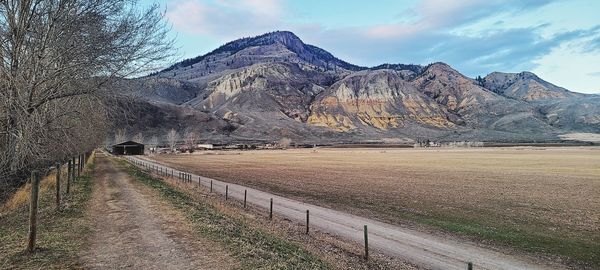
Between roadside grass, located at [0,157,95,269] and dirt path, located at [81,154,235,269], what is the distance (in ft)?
1.64

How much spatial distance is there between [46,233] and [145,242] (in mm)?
3524

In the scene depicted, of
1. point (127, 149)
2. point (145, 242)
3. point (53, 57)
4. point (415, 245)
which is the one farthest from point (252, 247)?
point (127, 149)

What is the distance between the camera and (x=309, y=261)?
1252 cm

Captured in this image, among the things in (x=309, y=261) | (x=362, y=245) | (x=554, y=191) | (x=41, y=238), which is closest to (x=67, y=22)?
(x=41, y=238)

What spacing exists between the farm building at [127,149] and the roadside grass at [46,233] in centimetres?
12957

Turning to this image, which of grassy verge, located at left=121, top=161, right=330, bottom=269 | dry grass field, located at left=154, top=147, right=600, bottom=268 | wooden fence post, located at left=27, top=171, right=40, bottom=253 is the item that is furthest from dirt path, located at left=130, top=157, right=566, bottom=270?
wooden fence post, located at left=27, top=171, right=40, bottom=253

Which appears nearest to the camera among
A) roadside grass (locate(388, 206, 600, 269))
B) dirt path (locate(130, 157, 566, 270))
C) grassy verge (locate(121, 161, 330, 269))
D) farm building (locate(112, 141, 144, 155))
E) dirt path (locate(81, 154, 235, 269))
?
dirt path (locate(81, 154, 235, 269))

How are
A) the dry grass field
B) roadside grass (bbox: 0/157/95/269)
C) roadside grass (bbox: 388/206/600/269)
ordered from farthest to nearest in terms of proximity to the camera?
the dry grass field → roadside grass (bbox: 388/206/600/269) → roadside grass (bbox: 0/157/95/269)

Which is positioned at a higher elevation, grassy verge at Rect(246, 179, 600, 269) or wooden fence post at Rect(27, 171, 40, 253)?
wooden fence post at Rect(27, 171, 40, 253)

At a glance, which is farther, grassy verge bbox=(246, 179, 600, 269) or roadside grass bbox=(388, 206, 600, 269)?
grassy verge bbox=(246, 179, 600, 269)

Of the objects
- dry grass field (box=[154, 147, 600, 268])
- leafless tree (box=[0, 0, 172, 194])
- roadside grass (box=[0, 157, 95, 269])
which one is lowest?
dry grass field (box=[154, 147, 600, 268])

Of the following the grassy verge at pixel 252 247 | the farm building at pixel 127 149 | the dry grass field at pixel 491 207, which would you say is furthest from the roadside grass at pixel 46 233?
the farm building at pixel 127 149

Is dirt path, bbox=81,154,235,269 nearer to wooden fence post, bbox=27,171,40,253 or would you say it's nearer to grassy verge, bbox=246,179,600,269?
wooden fence post, bbox=27,171,40,253

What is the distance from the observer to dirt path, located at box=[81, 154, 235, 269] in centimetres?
1038
